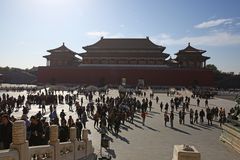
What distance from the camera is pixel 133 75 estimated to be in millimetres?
56188

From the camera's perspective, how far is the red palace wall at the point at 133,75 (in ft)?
183

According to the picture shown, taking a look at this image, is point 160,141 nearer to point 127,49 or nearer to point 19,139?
point 19,139

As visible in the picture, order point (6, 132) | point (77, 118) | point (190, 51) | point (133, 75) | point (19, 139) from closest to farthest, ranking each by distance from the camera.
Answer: point (19, 139), point (6, 132), point (77, 118), point (133, 75), point (190, 51)

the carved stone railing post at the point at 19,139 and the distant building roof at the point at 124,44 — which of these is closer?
the carved stone railing post at the point at 19,139

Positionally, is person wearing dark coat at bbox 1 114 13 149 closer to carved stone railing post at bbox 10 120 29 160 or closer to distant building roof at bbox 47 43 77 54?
carved stone railing post at bbox 10 120 29 160

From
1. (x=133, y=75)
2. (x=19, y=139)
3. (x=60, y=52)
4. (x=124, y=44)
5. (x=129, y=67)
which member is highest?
(x=124, y=44)

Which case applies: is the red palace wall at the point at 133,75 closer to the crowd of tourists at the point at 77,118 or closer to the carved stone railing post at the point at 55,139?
the crowd of tourists at the point at 77,118

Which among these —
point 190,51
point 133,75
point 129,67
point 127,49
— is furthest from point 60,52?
point 190,51

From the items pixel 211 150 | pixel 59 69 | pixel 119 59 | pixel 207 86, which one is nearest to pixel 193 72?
pixel 207 86

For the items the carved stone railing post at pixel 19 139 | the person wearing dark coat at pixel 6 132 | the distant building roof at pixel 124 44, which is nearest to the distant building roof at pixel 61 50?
the distant building roof at pixel 124 44

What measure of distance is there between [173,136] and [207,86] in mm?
43142

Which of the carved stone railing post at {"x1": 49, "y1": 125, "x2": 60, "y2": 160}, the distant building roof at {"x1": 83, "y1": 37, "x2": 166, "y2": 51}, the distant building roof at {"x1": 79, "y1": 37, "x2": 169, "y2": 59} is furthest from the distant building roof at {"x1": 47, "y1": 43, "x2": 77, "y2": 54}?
the carved stone railing post at {"x1": 49, "y1": 125, "x2": 60, "y2": 160}

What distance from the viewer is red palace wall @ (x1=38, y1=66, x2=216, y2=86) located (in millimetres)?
55781

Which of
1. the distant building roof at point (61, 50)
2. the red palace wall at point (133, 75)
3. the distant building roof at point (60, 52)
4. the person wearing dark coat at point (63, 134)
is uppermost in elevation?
the distant building roof at point (61, 50)
